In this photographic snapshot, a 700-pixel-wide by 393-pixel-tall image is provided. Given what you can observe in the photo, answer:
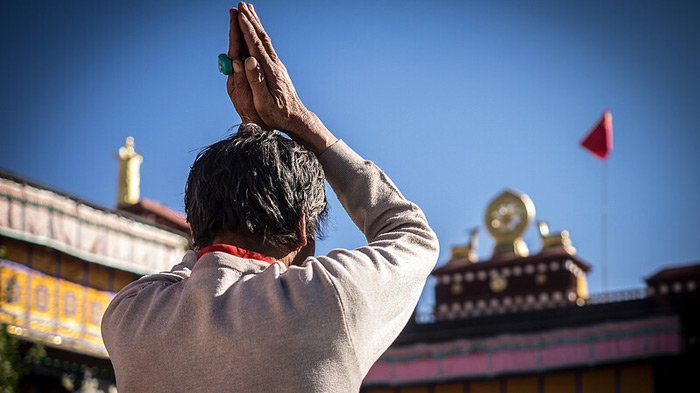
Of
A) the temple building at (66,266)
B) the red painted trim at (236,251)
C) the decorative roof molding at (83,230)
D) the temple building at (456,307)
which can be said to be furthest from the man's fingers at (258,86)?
the decorative roof molding at (83,230)

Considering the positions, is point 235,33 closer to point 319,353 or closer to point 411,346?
point 319,353

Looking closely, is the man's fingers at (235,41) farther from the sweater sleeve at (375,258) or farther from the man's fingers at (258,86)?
the sweater sleeve at (375,258)

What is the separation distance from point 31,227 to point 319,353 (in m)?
9.80

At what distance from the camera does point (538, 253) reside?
19.5 meters

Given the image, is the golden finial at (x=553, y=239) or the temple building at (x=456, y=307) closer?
the temple building at (x=456, y=307)

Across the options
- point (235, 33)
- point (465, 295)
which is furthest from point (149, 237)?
point (235, 33)

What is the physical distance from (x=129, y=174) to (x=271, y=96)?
13.8 meters

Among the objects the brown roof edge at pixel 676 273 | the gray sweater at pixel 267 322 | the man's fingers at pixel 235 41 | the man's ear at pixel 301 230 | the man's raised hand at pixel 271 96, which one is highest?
the brown roof edge at pixel 676 273

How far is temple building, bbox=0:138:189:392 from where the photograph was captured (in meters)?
10.4

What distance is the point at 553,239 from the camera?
779 inches

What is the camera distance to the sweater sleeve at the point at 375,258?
4.37 feet

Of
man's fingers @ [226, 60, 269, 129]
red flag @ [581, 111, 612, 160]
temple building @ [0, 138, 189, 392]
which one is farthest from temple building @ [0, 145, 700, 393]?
man's fingers @ [226, 60, 269, 129]

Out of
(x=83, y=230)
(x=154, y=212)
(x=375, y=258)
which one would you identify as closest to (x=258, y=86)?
(x=375, y=258)

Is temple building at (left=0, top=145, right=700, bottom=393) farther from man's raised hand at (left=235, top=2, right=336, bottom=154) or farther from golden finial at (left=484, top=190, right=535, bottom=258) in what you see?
man's raised hand at (left=235, top=2, right=336, bottom=154)
